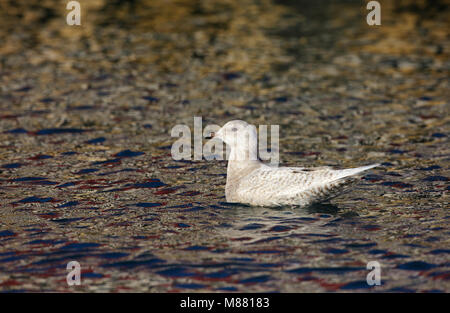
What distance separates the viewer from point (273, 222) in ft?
40.2

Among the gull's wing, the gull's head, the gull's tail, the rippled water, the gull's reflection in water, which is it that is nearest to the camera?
the rippled water

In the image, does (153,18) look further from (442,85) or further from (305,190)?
(305,190)

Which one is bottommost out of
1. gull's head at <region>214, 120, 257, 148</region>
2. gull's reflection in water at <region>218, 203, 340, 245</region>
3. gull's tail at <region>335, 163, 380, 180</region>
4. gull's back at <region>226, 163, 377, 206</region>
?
gull's reflection in water at <region>218, 203, 340, 245</region>

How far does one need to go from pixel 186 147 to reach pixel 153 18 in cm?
1311

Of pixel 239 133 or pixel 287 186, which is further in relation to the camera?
pixel 239 133

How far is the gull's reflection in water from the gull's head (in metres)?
1.15

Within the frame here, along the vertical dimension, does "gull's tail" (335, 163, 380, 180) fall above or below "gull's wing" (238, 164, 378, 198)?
above

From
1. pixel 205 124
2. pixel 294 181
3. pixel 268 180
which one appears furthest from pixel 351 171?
pixel 205 124

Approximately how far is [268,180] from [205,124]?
5942 mm

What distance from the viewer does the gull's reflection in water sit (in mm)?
11672

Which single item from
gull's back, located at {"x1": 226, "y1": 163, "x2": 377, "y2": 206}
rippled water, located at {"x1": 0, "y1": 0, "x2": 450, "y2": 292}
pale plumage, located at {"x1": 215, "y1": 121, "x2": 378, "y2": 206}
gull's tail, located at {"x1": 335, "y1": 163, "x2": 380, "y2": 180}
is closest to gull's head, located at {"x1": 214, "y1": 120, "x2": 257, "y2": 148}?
pale plumage, located at {"x1": 215, "y1": 121, "x2": 378, "y2": 206}

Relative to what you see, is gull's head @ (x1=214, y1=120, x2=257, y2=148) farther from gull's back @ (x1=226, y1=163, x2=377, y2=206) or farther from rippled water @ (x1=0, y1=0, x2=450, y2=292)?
rippled water @ (x1=0, y1=0, x2=450, y2=292)

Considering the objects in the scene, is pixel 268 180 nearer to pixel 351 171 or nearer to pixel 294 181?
pixel 294 181

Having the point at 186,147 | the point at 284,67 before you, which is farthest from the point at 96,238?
the point at 284,67
